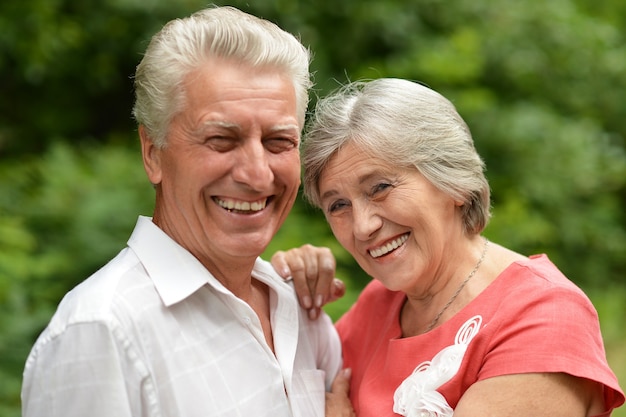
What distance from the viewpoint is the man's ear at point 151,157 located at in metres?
1.99

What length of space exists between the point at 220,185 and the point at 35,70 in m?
3.22

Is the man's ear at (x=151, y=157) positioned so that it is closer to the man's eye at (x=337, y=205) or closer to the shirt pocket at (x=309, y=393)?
the man's eye at (x=337, y=205)

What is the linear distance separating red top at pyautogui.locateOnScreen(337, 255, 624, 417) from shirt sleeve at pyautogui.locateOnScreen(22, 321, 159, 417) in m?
0.74

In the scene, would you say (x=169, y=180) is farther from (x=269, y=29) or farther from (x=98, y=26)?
(x=98, y=26)

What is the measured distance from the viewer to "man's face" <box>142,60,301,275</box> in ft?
6.11

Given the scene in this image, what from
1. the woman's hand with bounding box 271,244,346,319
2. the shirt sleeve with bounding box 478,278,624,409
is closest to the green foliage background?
the woman's hand with bounding box 271,244,346,319

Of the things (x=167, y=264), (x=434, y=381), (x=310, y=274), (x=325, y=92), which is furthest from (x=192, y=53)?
(x=325, y=92)

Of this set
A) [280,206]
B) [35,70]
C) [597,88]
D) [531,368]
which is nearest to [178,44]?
[280,206]

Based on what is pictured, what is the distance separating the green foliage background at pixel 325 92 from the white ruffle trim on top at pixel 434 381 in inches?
74.0

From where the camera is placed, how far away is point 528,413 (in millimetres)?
1832

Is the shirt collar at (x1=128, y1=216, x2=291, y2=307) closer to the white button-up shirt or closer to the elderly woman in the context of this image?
the white button-up shirt

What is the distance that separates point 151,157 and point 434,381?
2.96 feet

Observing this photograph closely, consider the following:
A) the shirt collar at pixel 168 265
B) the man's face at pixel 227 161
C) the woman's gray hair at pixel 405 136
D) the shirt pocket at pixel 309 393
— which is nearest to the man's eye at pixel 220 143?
the man's face at pixel 227 161

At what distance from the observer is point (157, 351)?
5.87 feet
